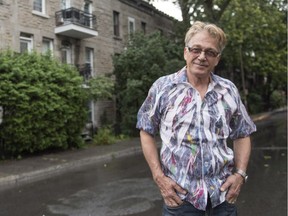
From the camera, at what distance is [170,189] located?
2.50 metres

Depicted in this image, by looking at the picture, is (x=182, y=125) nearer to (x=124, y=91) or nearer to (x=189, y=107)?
(x=189, y=107)

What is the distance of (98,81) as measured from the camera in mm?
18328

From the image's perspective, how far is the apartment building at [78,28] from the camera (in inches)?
682

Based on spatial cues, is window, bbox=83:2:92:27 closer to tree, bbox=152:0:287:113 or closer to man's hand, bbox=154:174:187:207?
tree, bbox=152:0:287:113

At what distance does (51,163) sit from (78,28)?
9640 millimetres

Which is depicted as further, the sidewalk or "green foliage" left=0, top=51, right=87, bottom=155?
"green foliage" left=0, top=51, right=87, bottom=155

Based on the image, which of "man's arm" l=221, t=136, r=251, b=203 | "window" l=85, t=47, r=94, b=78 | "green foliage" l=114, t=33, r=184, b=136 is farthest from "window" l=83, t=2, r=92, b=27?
"man's arm" l=221, t=136, r=251, b=203

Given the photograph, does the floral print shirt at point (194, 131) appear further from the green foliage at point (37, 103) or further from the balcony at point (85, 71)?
the balcony at point (85, 71)

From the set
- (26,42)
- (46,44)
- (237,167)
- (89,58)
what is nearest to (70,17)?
(46,44)

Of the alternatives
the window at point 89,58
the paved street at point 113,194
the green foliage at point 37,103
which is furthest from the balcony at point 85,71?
the paved street at point 113,194

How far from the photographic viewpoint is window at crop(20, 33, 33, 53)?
17.8 m

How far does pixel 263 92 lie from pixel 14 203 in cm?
4184

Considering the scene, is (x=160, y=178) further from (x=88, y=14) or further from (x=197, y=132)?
(x=88, y=14)

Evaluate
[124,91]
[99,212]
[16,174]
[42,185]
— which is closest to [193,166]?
[99,212]
